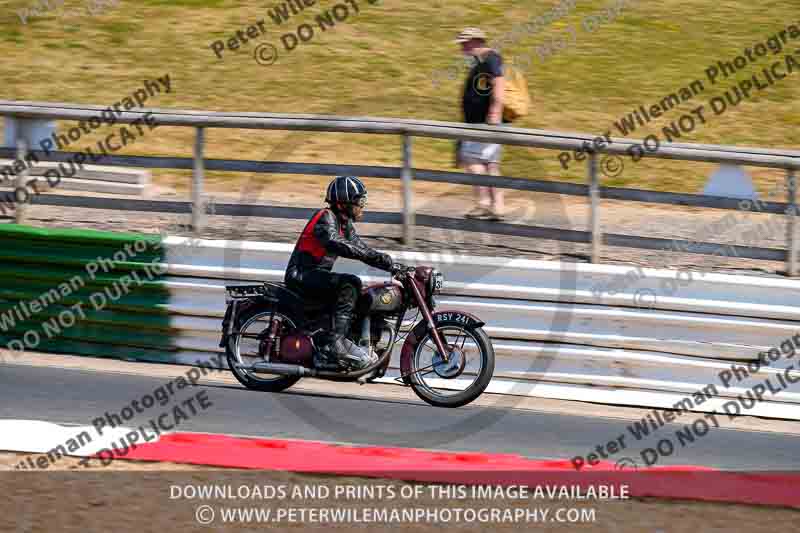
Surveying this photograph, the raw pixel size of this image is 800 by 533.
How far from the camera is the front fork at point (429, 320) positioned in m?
8.47

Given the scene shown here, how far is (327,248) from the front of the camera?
855cm

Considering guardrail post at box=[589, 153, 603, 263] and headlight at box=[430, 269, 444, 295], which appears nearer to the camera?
headlight at box=[430, 269, 444, 295]

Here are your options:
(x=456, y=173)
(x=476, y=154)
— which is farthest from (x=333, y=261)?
(x=476, y=154)

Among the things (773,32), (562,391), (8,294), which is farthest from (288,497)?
(773,32)

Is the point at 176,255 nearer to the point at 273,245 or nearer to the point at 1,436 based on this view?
the point at 273,245

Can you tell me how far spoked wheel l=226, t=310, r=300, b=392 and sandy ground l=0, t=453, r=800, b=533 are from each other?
233 centimetres

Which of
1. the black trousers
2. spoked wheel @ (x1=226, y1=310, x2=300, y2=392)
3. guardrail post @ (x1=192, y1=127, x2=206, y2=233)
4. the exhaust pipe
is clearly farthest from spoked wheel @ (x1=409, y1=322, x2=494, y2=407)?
guardrail post @ (x1=192, y1=127, x2=206, y2=233)

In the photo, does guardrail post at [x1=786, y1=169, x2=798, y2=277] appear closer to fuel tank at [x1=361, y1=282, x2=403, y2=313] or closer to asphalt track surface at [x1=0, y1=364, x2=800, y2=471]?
asphalt track surface at [x1=0, y1=364, x2=800, y2=471]

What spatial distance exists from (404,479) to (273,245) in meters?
3.78

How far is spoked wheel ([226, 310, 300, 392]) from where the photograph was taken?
8.84m

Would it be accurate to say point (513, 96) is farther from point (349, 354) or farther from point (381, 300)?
point (349, 354)

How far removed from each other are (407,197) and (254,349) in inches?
77.5

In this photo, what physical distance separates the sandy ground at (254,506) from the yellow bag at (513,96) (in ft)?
18.1

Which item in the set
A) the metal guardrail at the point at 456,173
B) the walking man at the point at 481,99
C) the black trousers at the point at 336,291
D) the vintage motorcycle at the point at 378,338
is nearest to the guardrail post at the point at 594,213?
the metal guardrail at the point at 456,173
